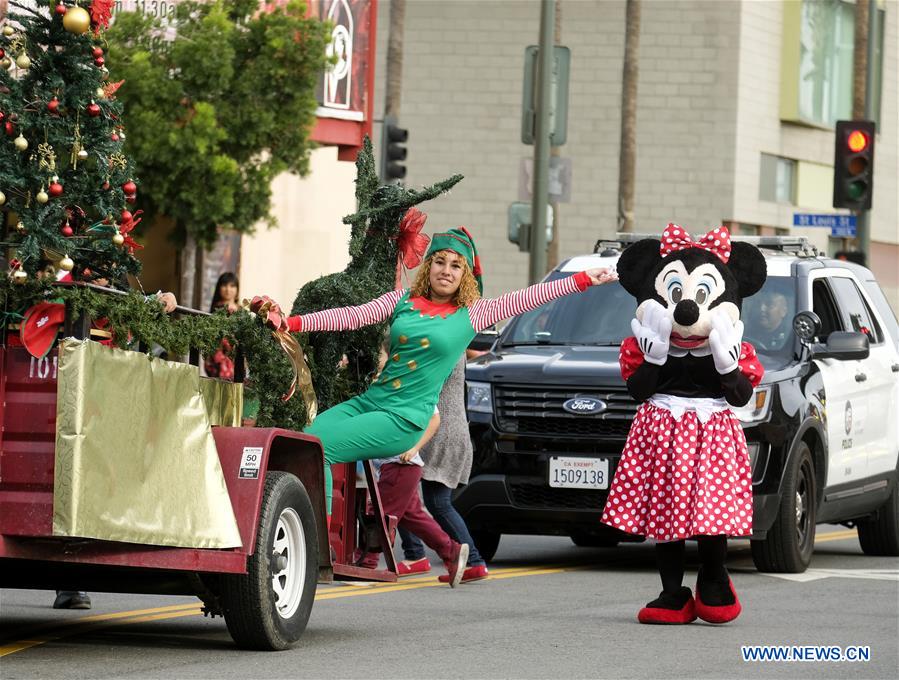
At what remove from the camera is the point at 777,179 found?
142 feet

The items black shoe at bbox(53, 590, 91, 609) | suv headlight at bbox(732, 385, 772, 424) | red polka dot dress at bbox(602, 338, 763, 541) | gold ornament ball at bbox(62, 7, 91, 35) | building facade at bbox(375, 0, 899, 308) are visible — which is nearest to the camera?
gold ornament ball at bbox(62, 7, 91, 35)

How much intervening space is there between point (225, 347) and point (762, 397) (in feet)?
15.4

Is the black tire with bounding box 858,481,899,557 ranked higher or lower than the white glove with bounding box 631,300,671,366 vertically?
→ lower

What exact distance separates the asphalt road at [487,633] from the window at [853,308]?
2208mm

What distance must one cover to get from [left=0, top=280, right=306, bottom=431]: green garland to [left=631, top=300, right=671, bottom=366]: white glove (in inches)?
69.5

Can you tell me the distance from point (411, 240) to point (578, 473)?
98.9 inches

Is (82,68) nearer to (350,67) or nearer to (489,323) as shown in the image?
(489,323)

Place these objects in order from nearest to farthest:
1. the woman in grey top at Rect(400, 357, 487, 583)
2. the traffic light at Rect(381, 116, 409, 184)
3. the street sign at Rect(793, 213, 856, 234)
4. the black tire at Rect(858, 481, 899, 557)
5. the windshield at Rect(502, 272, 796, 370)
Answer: the woman in grey top at Rect(400, 357, 487, 583), the windshield at Rect(502, 272, 796, 370), the black tire at Rect(858, 481, 899, 557), the traffic light at Rect(381, 116, 409, 184), the street sign at Rect(793, 213, 856, 234)

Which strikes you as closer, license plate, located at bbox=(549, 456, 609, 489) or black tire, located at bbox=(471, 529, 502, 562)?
Answer: license plate, located at bbox=(549, 456, 609, 489)

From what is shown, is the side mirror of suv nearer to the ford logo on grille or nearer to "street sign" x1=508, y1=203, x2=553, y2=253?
the ford logo on grille

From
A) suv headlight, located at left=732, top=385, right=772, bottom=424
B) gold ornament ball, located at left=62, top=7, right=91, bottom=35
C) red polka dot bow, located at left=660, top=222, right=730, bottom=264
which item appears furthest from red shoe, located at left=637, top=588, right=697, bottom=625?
gold ornament ball, located at left=62, top=7, right=91, bottom=35

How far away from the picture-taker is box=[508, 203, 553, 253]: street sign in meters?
24.0

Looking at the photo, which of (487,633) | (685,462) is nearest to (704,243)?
(685,462)

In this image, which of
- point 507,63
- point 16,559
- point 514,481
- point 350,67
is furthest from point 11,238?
point 507,63
